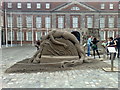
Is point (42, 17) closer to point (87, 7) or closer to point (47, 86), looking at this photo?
point (87, 7)

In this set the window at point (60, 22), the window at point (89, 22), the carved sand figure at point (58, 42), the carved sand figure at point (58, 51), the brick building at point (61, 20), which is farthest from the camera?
the window at point (60, 22)

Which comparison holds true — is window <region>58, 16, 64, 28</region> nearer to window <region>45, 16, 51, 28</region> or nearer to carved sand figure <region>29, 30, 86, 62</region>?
window <region>45, 16, 51, 28</region>

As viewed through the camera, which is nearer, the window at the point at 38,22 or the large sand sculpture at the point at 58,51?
the large sand sculpture at the point at 58,51

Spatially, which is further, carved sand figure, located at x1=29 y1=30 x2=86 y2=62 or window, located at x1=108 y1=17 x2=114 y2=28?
window, located at x1=108 y1=17 x2=114 y2=28

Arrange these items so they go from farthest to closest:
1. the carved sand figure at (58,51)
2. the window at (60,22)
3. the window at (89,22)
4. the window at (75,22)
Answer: the window at (60,22)
the window at (75,22)
the window at (89,22)
the carved sand figure at (58,51)

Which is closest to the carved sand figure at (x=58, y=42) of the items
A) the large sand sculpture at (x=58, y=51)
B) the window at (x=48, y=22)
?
the large sand sculpture at (x=58, y=51)

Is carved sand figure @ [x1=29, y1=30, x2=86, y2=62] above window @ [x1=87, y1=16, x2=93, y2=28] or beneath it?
beneath

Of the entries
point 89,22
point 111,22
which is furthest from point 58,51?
point 111,22

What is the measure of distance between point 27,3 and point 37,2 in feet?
10.2

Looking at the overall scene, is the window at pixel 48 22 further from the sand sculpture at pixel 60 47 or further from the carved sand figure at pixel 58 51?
the sand sculpture at pixel 60 47

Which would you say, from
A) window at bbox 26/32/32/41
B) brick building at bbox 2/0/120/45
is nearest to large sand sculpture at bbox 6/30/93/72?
brick building at bbox 2/0/120/45

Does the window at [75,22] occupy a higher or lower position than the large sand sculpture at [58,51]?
higher

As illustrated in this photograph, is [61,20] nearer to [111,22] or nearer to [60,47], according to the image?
[111,22]

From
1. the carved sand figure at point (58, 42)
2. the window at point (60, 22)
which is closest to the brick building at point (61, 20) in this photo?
the window at point (60, 22)
